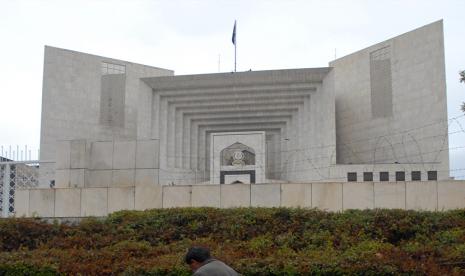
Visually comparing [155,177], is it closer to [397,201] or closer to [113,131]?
[397,201]

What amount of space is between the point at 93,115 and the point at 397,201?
86.1ft

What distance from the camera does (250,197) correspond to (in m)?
13.4

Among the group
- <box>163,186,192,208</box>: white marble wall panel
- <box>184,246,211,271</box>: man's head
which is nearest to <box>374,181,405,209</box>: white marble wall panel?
<box>163,186,192,208</box>: white marble wall panel

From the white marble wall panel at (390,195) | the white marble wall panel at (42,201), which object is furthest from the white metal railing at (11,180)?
the white marble wall panel at (390,195)

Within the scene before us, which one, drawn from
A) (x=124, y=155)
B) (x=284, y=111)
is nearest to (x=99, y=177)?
(x=124, y=155)

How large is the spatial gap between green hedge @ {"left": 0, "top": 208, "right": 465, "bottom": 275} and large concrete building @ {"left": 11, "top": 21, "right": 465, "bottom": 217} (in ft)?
55.6

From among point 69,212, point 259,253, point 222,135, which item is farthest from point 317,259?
point 222,135

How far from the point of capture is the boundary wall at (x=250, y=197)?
1274cm

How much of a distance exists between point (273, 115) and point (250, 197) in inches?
841

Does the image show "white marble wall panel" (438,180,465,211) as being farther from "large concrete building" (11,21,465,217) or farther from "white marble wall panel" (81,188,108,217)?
"large concrete building" (11,21,465,217)

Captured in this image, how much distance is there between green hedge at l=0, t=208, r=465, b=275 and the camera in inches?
307

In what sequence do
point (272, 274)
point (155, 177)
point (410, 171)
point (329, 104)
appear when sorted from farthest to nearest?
point (329, 104) < point (410, 171) < point (155, 177) < point (272, 274)

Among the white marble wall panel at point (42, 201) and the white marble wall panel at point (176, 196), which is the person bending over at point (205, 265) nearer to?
the white marble wall panel at point (176, 196)

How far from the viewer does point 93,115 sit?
36.2m
